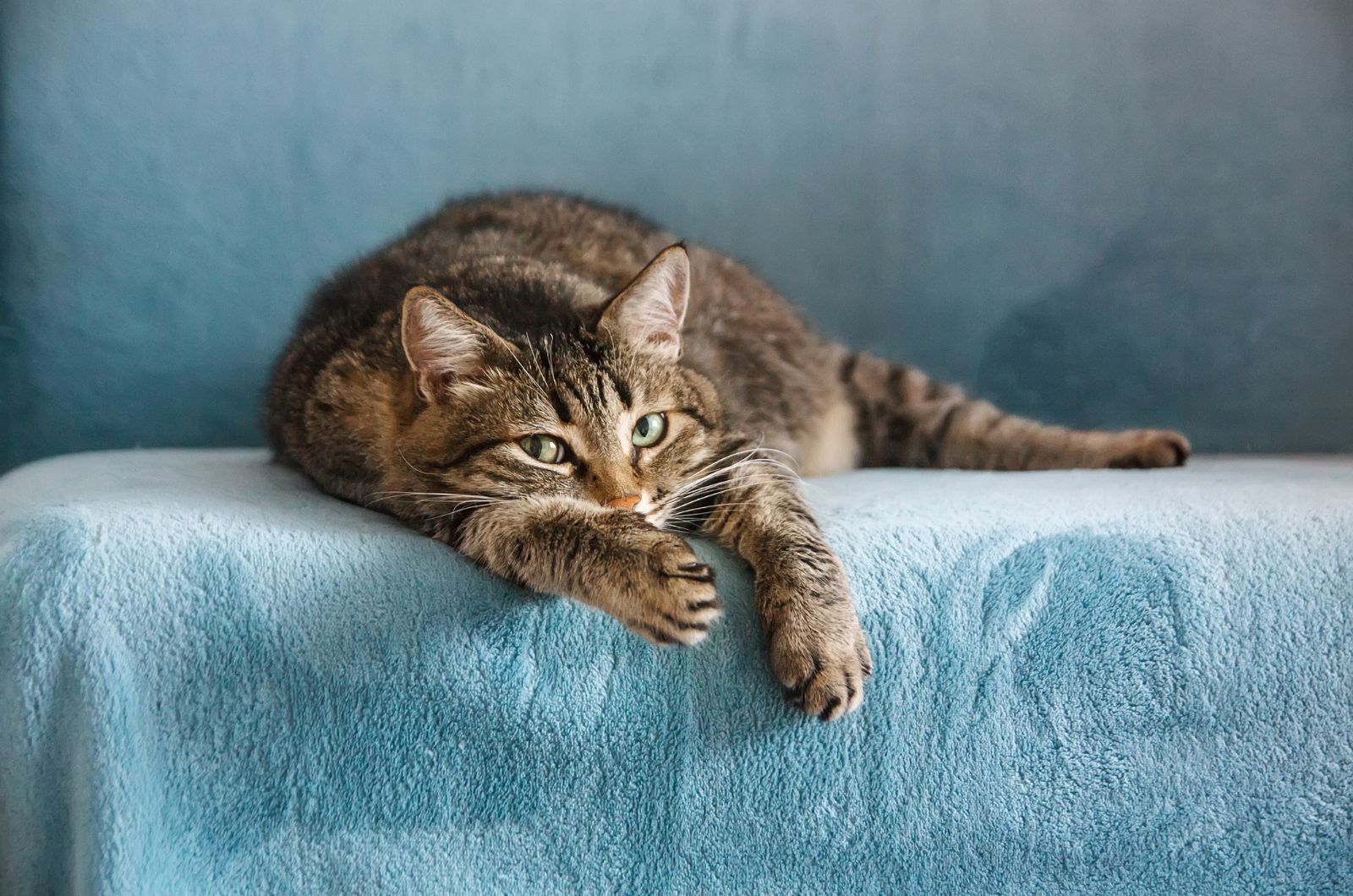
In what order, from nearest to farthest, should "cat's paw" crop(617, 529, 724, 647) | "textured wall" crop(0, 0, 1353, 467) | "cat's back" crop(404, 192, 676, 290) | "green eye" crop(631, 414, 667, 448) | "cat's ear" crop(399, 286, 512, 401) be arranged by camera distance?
"cat's paw" crop(617, 529, 724, 647)
"cat's ear" crop(399, 286, 512, 401)
"green eye" crop(631, 414, 667, 448)
"cat's back" crop(404, 192, 676, 290)
"textured wall" crop(0, 0, 1353, 467)

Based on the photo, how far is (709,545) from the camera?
4.11 ft

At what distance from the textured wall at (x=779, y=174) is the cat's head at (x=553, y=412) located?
107cm

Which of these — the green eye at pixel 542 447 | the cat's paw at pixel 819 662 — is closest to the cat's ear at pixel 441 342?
the green eye at pixel 542 447

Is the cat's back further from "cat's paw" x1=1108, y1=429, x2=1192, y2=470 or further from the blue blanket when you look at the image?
"cat's paw" x1=1108, y1=429, x2=1192, y2=470

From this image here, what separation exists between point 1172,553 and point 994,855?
441 millimetres

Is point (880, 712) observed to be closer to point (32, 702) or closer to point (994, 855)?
point (994, 855)

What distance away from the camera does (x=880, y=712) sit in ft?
3.65

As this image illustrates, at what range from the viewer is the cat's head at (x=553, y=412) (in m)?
1.23

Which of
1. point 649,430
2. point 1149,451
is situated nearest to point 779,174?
point 1149,451

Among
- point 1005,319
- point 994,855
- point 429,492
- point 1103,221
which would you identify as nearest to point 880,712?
point 994,855

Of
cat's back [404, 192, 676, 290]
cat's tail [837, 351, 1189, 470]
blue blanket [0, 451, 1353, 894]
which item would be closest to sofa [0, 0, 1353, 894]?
blue blanket [0, 451, 1353, 894]

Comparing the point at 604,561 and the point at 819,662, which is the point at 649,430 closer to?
the point at 604,561

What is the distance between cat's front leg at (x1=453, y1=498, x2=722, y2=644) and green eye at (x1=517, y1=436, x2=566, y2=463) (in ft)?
0.29

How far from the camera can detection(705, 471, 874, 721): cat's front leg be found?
105 cm
